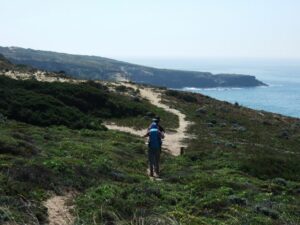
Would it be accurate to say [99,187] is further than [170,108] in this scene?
No

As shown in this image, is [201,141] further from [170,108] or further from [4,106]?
[170,108]

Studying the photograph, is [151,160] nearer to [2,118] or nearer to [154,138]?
[154,138]

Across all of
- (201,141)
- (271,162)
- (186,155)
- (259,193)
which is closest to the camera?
(259,193)

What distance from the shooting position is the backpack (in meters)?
20.4

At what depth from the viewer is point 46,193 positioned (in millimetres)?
13586

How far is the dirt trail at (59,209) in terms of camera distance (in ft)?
38.4

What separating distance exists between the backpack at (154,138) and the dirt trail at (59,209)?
22.5ft

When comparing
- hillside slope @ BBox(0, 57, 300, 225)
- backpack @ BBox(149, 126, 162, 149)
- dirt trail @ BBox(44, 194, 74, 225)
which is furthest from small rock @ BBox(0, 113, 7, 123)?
dirt trail @ BBox(44, 194, 74, 225)

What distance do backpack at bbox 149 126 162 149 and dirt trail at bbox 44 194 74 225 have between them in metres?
6.87

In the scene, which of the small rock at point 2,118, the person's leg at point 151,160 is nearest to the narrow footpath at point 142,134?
the person's leg at point 151,160

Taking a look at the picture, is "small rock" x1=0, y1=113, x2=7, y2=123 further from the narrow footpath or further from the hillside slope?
the narrow footpath

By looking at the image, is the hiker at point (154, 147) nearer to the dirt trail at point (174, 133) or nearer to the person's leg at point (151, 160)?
the person's leg at point (151, 160)

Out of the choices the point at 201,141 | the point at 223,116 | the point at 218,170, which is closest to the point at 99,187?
the point at 218,170

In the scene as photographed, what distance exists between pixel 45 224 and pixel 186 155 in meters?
14.2
